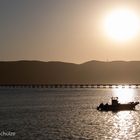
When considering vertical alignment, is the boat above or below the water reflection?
above

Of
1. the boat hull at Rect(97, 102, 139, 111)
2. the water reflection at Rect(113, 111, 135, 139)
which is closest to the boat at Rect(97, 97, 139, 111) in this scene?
the boat hull at Rect(97, 102, 139, 111)

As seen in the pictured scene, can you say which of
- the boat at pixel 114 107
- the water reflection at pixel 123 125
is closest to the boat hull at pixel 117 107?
the boat at pixel 114 107

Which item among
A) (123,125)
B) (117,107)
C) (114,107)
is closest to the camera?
(123,125)

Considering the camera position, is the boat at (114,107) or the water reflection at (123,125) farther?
the boat at (114,107)

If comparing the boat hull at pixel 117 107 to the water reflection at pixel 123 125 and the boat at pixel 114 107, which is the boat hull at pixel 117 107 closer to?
the boat at pixel 114 107

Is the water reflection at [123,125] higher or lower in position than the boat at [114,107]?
lower

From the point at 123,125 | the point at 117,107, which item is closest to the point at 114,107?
the point at 117,107

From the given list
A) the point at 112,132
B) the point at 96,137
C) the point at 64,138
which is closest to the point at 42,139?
the point at 64,138

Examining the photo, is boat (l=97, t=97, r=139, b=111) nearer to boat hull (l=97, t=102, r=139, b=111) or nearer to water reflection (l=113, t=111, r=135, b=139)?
boat hull (l=97, t=102, r=139, b=111)

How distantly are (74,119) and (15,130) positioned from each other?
1881 cm

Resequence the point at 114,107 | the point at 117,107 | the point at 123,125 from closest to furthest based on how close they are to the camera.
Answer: the point at 123,125, the point at 114,107, the point at 117,107

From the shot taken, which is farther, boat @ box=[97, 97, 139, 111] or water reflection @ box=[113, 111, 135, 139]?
boat @ box=[97, 97, 139, 111]

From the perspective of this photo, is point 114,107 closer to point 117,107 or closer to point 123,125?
point 117,107

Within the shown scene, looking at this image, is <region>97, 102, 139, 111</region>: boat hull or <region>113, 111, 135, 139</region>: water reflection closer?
<region>113, 111, 135, 139</region>: water reflection
